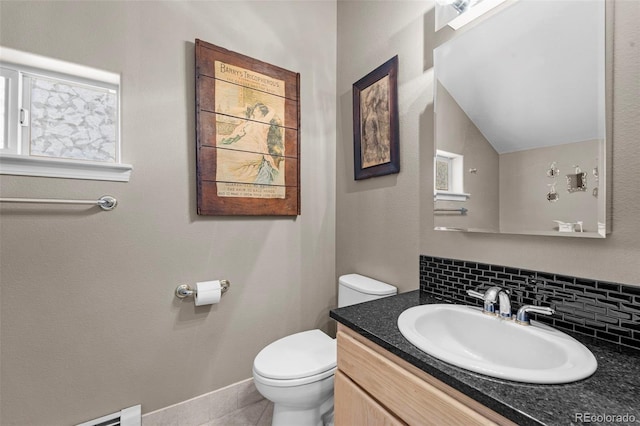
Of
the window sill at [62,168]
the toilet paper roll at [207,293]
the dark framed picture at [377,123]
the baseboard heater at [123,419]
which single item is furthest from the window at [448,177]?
the baseboard heater at [123,419]

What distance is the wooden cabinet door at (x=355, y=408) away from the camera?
2.47ft

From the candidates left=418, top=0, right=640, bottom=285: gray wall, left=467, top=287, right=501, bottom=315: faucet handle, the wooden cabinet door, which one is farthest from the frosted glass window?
left=418, top=0, right=640, bottom=285: gray wall

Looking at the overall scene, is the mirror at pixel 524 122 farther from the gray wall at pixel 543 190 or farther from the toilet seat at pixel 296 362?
the toilet seat at pixel 296 362

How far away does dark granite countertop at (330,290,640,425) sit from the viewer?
18.8 inches

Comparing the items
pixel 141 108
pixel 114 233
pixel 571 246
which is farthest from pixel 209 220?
pixel 571 246

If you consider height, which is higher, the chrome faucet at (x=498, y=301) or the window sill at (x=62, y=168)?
the window sill at (x=62, y=168)

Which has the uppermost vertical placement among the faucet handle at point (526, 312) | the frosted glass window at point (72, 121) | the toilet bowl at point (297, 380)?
the frosted glass window at point (72, 121)

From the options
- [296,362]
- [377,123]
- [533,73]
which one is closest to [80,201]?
[296,362]

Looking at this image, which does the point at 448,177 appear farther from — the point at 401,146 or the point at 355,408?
the point at 355,408

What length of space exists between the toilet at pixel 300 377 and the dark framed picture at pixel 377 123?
2.24 ft

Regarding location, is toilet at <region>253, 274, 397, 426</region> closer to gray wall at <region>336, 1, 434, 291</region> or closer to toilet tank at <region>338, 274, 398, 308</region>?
toilet tank at <region>338, 274, 398, 308</region>

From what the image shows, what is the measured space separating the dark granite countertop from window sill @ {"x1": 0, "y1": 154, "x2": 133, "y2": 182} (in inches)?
51.4

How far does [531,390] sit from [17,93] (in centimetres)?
197

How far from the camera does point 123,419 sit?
4.05 ft
